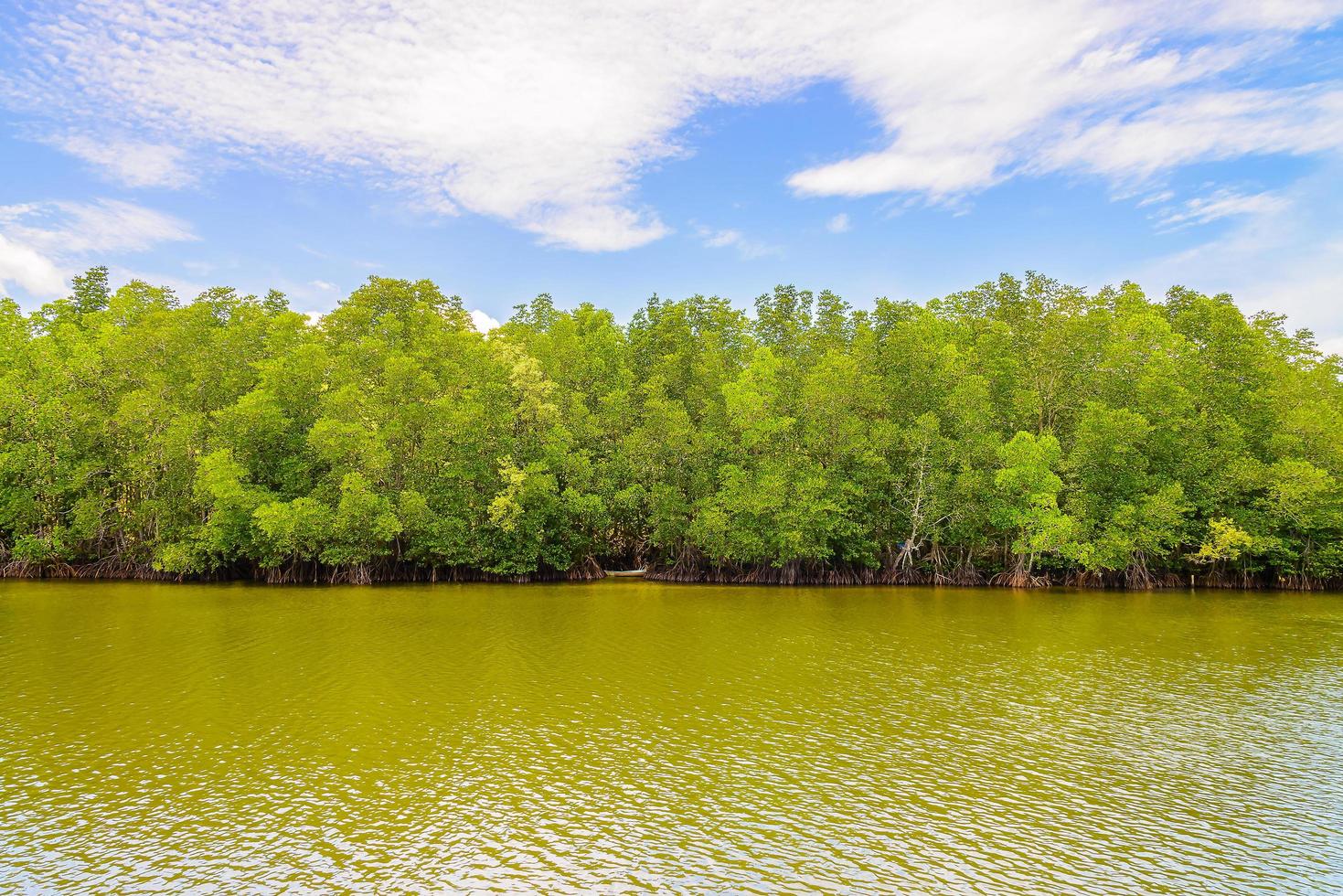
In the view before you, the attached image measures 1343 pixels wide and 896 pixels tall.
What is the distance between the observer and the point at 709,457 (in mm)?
46781

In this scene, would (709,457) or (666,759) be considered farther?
(709,457)

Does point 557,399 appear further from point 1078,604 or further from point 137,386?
point 1078,604

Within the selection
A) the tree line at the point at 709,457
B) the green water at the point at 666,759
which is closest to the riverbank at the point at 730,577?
the tree line at the point at 709,457

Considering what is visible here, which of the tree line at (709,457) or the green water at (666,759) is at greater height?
the tree line at (709,457)

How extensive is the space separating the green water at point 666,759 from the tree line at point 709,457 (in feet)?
46.9

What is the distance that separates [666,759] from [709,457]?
32883mm

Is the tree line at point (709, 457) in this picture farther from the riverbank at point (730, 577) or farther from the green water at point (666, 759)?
the green water at point (666, 759)

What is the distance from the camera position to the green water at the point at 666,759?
34.2 feet

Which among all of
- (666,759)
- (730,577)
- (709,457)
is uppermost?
(709,457)

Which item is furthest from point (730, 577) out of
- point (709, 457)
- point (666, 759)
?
point (666, 759)

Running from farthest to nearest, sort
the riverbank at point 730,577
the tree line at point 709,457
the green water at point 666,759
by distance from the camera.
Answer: the riverbank at point 730,577 < the tree line at point 709,457 < the green water at point 666,759

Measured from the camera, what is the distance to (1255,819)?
39.1ft

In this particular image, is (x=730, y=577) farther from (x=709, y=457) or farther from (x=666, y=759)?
(x=666, y=759)

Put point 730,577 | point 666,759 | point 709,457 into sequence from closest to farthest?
point 666,759 < point 730,577 < point 709,457
